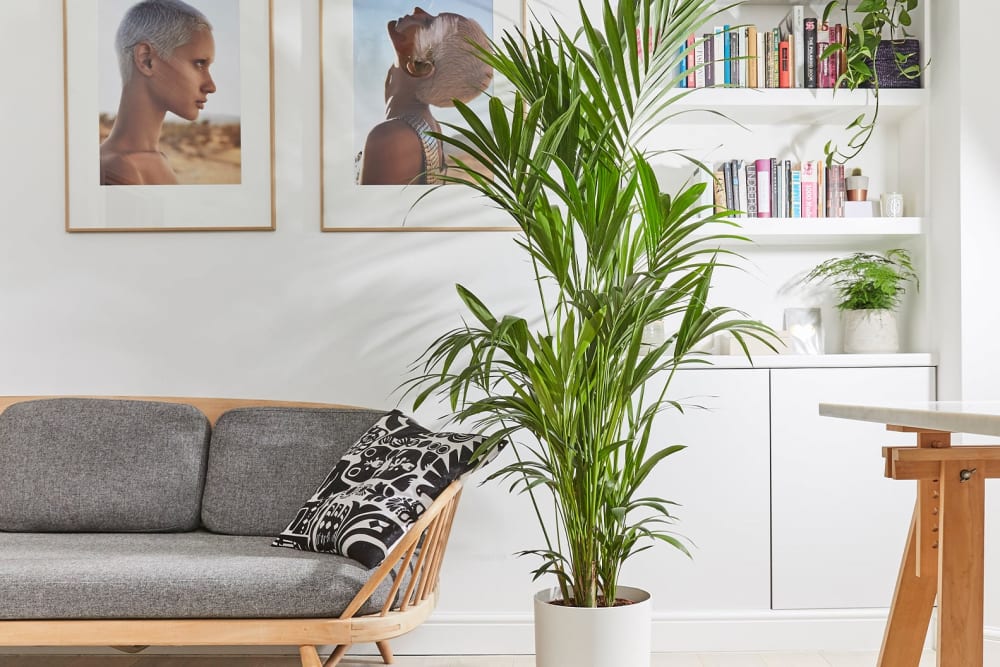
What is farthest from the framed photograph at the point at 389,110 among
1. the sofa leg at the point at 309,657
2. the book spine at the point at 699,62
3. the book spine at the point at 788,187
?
the sofa leg at the point at 309,657

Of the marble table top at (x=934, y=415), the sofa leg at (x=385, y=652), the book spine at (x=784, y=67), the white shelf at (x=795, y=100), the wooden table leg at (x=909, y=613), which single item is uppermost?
the book spine at (x=784, y=67)

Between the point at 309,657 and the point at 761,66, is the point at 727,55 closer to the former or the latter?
the point at 761,66

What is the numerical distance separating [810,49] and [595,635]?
1992 millimetres

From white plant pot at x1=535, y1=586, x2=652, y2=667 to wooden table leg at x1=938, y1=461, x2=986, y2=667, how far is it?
28.9 inches

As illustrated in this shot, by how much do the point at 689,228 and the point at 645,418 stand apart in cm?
49

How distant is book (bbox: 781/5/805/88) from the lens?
9.60 feet

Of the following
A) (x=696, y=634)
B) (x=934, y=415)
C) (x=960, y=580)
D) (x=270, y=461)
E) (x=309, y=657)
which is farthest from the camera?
(x=696, y=634)

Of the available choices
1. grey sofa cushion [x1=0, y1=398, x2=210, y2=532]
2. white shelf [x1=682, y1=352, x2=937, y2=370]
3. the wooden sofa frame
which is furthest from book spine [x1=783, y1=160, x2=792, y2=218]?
grey sofa cushion [x1=0, y1=398, x2=210, y2=532]

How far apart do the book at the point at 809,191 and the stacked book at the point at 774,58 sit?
278mm

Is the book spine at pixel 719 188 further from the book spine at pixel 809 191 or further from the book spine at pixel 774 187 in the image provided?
the book spine at pixel 809 191

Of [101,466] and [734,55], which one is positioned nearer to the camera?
[101,466]

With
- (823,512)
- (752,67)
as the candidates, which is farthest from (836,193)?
(823,512)

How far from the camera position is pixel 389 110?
2.89 m

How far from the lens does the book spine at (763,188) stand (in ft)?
9.62
